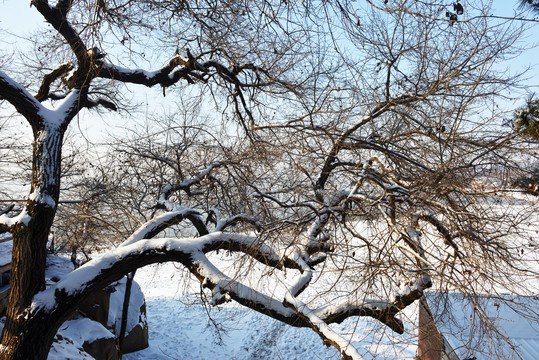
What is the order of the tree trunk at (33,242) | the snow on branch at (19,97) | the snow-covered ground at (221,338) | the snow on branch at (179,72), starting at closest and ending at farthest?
the tree trunk at (33,242) < the snow on branch at (19,97) < the snow on branch at (179,72) < the snow-covered ground at (221,338)

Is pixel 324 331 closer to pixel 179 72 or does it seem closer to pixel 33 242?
pixel 33 242

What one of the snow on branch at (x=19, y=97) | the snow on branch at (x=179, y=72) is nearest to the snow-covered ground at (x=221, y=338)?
the snow on branch at (x=179, y=72)

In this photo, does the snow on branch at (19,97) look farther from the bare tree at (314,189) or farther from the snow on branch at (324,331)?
the snow on branch at (324,331)

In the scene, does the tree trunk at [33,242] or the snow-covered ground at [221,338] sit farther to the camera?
the snow-covered ground at [221,338]

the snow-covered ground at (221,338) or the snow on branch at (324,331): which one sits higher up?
the snow-covered ground at (221,338)

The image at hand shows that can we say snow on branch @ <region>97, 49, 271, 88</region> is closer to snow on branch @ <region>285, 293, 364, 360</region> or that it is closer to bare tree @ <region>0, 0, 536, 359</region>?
bare tree @ <region>0, 0, 536, 359</region>

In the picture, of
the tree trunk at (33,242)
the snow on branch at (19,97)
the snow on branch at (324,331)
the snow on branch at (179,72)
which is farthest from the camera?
the snow on branch at (179,72)

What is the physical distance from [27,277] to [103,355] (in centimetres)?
440

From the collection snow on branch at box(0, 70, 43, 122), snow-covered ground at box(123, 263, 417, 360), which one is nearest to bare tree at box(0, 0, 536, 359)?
snow on branch at box(0, 70, 43, 122)

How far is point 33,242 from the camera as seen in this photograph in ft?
14.6

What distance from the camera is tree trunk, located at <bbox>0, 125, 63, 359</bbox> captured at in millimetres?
4059

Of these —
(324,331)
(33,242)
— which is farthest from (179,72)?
(324,331)

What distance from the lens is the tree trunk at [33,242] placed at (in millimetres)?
4059

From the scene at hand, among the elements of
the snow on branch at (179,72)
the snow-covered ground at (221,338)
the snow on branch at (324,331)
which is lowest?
the snow on branch at (324,331)
